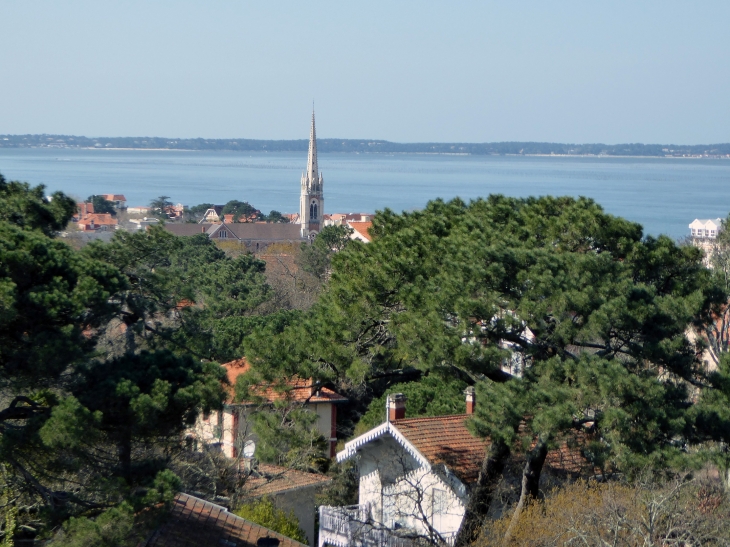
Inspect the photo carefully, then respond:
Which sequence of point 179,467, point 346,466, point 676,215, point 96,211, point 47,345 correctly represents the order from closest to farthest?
point 47,345 < point 179,467 < point 346,466 < point 676,215 < point 96,211

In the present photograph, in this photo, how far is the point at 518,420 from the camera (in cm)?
1011

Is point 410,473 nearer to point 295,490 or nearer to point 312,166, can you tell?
point 295,490

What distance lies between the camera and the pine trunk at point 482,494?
11.2m

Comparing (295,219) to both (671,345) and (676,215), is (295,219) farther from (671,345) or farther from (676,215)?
(671,345)

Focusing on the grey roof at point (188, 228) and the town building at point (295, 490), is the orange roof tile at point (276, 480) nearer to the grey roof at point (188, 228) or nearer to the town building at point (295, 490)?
the town building at point (295, 490)

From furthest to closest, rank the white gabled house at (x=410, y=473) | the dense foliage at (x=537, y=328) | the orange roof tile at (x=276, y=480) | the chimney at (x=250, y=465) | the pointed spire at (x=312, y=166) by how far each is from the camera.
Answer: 1. the pointed spire at (x=312, y=166)
2. the orange roof tile at (x=276, y=480)
3. the chimney at (x=250, y=465)
4. the white gabled house at (x=410, y=473)
5. the dense foliage at (x=537, y=328)

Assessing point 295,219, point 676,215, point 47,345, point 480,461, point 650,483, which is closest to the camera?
point 47,345

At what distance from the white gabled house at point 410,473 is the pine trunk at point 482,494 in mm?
314

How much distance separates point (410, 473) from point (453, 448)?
758mm

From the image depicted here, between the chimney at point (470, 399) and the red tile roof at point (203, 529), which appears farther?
the chimney at point (470, 399)

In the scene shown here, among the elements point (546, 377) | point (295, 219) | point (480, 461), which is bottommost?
point (295, 219)

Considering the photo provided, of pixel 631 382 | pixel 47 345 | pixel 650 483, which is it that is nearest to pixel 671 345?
pixel 631 382

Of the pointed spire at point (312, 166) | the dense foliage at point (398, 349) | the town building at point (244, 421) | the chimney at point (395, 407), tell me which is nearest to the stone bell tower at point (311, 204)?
the pointed spire at point (312, 166)

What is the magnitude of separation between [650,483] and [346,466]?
6.90 meters
